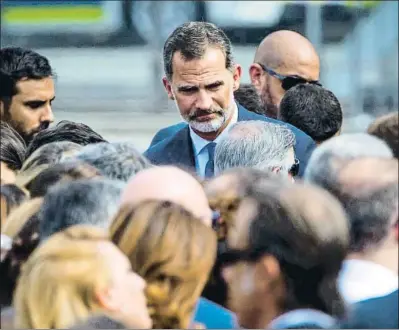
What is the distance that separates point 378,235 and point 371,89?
32.0ft

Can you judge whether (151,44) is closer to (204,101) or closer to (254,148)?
(204,101)

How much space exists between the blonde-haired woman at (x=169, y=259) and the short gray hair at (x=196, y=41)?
1644 millimetres

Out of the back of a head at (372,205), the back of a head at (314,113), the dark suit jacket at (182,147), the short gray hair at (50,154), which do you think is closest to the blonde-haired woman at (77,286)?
the back of a head at (372,205)

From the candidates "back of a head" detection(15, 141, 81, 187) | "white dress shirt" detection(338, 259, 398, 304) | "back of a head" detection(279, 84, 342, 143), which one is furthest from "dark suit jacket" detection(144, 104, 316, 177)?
"white dress shirt" detection(338, 259, 398, 304)

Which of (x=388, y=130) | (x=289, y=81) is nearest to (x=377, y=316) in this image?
(x=388, y=130)

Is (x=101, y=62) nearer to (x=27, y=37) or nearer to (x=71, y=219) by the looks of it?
(x=27, y=37)

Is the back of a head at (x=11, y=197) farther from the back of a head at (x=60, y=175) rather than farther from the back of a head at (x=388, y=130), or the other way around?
the back of a head at (x=388, y=130)

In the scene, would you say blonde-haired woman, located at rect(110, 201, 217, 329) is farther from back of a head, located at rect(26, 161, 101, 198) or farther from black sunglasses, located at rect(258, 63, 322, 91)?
black sunglasses, located at rect(258, 63, 322, 91)

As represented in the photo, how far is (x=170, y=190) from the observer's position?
262 cm

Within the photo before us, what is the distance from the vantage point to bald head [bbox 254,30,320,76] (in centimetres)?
496

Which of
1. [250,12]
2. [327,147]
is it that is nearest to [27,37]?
[250,12]

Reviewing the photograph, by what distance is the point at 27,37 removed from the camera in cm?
1280

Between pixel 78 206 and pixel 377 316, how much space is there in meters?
0.67

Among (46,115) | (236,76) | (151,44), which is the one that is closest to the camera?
(236,76)
